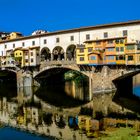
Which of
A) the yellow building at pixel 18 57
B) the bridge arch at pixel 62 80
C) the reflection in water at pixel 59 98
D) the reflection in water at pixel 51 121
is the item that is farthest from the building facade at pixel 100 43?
the reflection in water at pixel 51 121

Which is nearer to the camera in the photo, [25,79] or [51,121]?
[51,121]

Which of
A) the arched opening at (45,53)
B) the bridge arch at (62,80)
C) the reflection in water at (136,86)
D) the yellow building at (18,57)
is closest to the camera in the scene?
the reflection in water at (136,86)

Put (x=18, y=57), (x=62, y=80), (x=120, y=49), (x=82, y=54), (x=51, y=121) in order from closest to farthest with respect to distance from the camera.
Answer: (x=51, y=121) → (x=120, y=49) → (x=82, y=54) → (x=18, y=57) → (x=62, y=80)

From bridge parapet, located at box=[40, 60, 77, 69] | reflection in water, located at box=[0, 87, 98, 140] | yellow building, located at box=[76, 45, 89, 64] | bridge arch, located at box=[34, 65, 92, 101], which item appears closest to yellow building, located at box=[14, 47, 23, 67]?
bridge arch, located at box=[34, 65, 92, 101]

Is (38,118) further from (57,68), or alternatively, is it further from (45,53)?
(45,53)

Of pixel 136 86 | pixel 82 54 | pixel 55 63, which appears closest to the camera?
pixel 82 54

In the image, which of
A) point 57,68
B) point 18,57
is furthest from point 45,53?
point 57,68

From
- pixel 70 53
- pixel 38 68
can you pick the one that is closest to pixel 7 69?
pixel 38 68

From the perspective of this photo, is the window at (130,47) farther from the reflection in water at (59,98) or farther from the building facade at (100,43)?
the reflection in water at (59,98)

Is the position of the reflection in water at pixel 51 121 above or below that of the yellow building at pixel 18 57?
below

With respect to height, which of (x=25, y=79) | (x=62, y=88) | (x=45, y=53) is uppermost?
(x=45, y=53)

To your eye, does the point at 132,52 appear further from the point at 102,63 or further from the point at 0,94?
the point at 0,94

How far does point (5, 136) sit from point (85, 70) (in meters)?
30.6

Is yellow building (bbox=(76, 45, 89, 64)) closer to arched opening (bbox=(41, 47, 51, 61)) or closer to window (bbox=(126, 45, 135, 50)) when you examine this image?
window (bbox=(126, 45, 135, 50))
